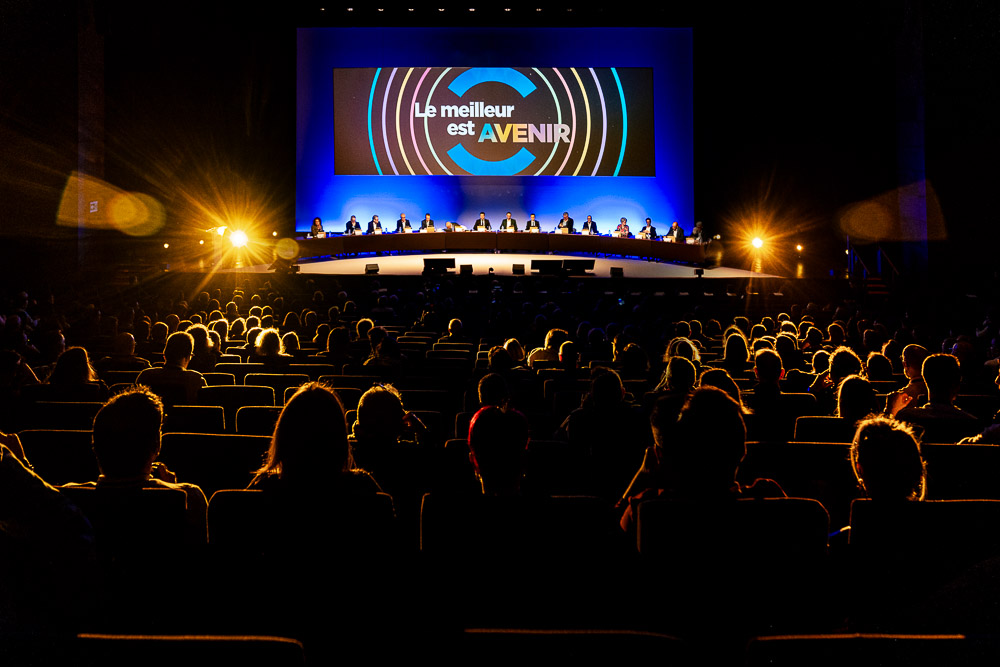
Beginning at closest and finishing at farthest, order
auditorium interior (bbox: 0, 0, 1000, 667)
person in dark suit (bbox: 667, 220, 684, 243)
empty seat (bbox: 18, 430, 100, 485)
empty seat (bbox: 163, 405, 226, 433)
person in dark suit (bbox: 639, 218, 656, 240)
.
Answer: auditorium interior (bbox: 0, 0, 1000, 667)
empty seat (bbox: 18, 430, 100, 485)
empty seat (bbox: 163, 405, 226, 433)
person in dark suit (bbox: 667, 220, 684, 243)
person in dark suit (bbox: 639, 218, 656, 240)

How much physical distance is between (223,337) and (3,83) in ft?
28.2

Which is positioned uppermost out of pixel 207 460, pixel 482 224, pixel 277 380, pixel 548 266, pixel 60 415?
pixel 482 224

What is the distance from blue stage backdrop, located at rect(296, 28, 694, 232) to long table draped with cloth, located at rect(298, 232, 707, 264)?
79.6 inches

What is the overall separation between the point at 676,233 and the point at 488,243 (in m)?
4.33

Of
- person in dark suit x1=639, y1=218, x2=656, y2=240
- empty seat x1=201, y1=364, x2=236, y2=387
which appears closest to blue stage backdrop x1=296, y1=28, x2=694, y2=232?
person in dark suit x1=639, y1=218, x2=656, y2=240

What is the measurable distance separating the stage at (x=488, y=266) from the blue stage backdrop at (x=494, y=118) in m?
2.33

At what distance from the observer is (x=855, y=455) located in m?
2.15

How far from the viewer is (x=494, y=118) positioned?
18.7 metres

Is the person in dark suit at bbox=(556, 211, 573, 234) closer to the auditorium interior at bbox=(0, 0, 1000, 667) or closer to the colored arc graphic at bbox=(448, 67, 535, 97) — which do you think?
the auditorium interior at bbox=(0, 0, 1000, 667)

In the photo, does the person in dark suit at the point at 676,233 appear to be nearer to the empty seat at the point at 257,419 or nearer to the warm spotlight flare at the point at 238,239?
the warm spotlight flare at the point at 238,239

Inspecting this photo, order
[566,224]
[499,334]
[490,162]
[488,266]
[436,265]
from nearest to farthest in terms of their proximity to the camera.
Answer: [499,334]
[436,265]
[488,266]
[566,224]
[490,162]

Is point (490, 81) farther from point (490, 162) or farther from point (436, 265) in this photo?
point (436, 265)

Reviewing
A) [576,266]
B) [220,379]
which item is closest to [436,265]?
[576,266]

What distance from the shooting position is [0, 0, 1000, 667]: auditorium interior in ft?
6.16
